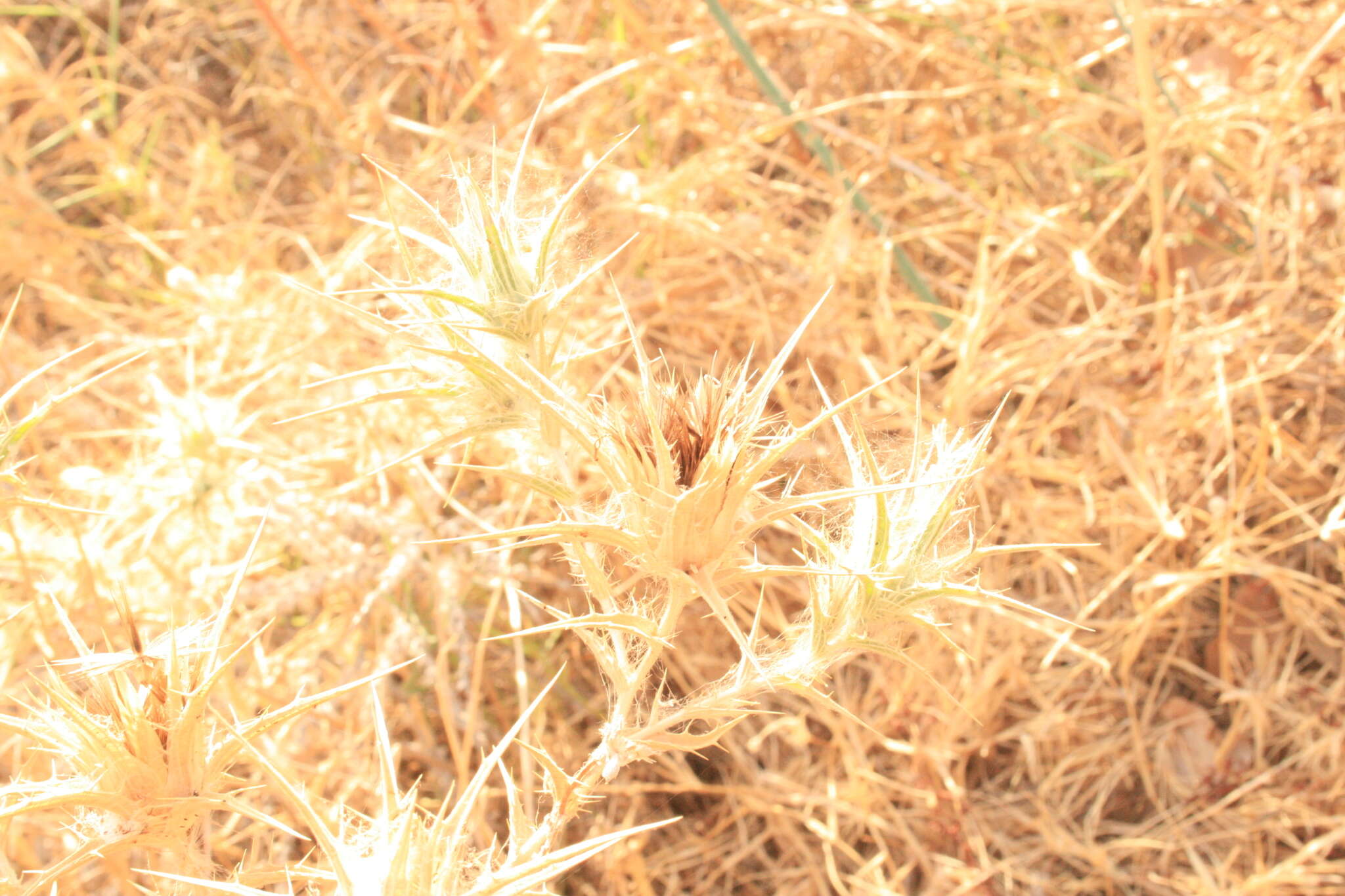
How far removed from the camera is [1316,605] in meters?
1.50

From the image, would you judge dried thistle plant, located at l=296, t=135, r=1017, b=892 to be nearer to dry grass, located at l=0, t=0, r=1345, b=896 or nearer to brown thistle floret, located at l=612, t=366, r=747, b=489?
brown thistle floret, located at l=612, t=366, r=747, b=489

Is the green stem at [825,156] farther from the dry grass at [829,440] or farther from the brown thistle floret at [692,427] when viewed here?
the brown thistle floret at [692,427]

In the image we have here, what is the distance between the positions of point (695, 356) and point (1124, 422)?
658mm

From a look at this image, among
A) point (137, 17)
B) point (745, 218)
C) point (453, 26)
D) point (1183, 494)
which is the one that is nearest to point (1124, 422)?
point (1183, 494)

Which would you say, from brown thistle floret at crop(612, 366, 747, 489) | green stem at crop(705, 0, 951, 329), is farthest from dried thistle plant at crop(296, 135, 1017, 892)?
green stem at crop(705, 0, 951, 329)

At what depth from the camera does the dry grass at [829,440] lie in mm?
1408

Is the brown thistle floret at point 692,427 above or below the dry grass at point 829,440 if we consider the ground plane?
above

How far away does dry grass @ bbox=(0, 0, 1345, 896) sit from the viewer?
1408 mm

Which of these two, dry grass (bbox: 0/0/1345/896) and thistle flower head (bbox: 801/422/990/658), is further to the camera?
dry grass (bbox: 0/0/1345/896)

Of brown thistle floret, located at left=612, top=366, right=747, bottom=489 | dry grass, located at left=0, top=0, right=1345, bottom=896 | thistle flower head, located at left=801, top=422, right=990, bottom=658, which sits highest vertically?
brown thistle floret, located at left=612, top=366, right=747, bottom=489

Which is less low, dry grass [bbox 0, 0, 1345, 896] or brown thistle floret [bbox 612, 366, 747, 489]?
brown thistle floret [bbox 612, 366, 747, 489]

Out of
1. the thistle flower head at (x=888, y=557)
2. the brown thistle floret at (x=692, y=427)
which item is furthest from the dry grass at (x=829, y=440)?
the brown thistle floret at (x=692, y=427)

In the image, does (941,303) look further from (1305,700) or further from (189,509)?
(189,509)

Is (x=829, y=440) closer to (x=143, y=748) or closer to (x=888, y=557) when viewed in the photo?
(x=888, y=557)
